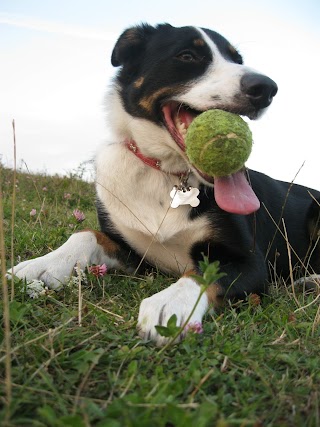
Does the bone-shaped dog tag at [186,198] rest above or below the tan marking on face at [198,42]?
below

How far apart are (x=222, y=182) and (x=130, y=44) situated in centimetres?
132

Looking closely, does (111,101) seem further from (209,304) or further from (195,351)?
(195,351)

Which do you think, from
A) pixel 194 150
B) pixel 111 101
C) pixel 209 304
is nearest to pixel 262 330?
pixel 209 304

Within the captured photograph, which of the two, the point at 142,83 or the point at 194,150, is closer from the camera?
the point at 194,150

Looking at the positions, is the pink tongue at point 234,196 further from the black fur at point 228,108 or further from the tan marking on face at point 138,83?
the tan marking on face at point 138,83

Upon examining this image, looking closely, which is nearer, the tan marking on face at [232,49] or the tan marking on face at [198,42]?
the tan marking on face at [198,42]

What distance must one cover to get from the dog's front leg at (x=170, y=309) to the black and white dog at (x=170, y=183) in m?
0.27

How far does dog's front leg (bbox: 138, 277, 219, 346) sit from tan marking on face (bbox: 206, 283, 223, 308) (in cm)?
8

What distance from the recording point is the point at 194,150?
8.12 ft

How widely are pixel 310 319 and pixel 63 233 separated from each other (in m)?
2.17

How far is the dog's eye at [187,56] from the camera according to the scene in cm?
302

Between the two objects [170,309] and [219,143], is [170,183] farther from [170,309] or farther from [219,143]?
[170,309]

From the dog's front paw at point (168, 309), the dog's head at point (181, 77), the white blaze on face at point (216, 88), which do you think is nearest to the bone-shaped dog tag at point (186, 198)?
the dog's head at point (181, 77)

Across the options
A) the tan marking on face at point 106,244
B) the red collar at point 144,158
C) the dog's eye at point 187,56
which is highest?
the dog's eye at point 187,56
